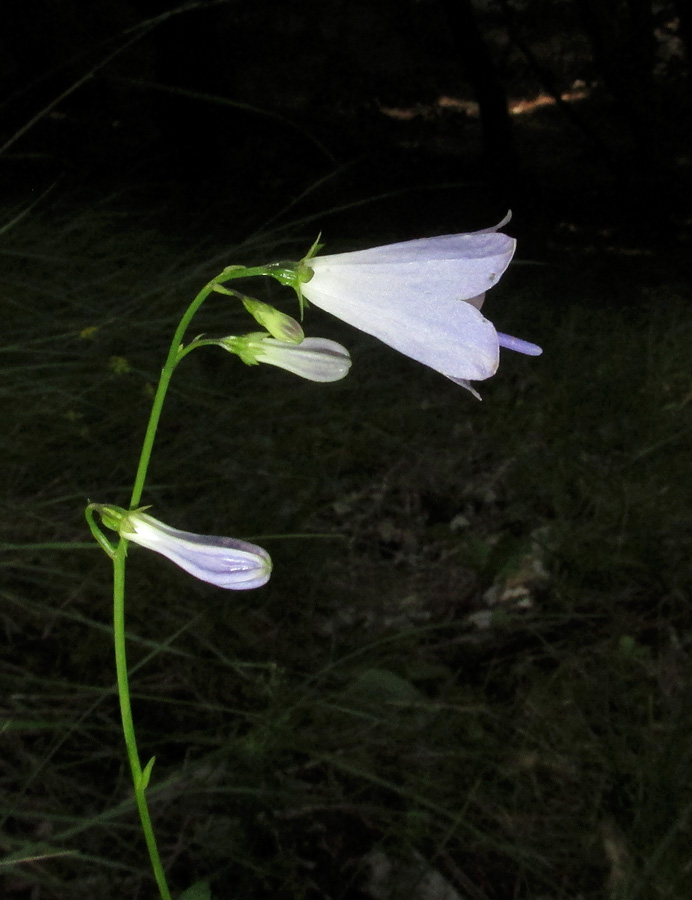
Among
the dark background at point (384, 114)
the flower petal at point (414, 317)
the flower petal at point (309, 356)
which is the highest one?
the flower petal at point (414, 317)

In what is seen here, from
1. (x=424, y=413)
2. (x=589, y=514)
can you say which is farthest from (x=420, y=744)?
(x=424, y=413)

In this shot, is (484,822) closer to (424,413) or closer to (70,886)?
A: (70,886)

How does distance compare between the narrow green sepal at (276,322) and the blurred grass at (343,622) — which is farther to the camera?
the blurred grass at (343,622)

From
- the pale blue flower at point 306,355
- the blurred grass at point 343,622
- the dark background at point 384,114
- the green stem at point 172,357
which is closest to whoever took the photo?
the green stem at point 172,357

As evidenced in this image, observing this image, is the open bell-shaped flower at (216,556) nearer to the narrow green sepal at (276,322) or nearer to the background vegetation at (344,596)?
the narrow green sepal at (276,322)

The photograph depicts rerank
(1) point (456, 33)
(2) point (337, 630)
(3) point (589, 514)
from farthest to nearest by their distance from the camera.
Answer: (1) point (456, 33) < (3) point (589, 514) < (2) point (337, 630)

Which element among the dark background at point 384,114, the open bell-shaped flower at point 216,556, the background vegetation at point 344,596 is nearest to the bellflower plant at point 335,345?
the open bell-shaped flower at point 216,556

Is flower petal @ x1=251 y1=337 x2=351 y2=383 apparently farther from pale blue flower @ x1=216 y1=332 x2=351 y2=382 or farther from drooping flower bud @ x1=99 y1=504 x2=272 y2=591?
drooping flower bud @ x1=99 y1=504 x2=272 y2=591
